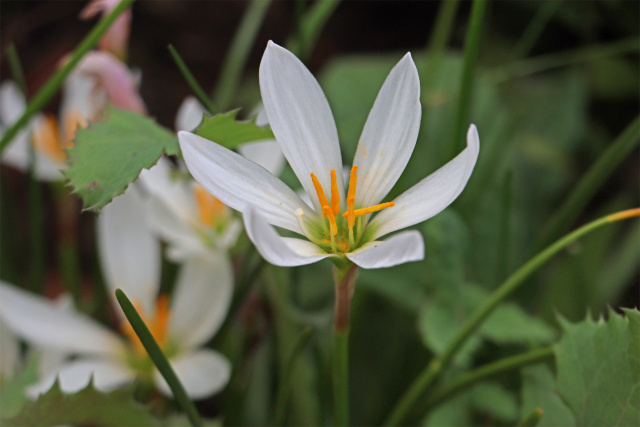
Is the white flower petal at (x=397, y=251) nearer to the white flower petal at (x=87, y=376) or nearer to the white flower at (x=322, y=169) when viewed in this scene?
the white flower at (x=322, y=169)

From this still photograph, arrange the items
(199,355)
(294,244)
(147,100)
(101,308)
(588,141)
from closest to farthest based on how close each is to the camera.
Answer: (294,244) < (199,355) < (101,308) < (588,141) < (147,100)

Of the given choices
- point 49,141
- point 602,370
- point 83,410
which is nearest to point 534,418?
point 602,370

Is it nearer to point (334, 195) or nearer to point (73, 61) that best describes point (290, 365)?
point (334, 195)

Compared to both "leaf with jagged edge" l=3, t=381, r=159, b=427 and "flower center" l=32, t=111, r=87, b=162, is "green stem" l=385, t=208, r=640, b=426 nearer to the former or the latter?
"leaf with jagged edge" l=3, t=381, r=159, b=427

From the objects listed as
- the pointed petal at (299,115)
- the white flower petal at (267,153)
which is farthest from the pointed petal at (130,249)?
the pointed petal at (299,115)

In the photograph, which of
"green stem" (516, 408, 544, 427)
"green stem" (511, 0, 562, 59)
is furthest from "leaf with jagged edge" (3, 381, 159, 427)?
"green stem" (511, 0, 562, 59)

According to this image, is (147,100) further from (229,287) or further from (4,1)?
(229,287)

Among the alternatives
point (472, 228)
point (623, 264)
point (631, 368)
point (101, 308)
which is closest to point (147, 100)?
point (101, 308)
